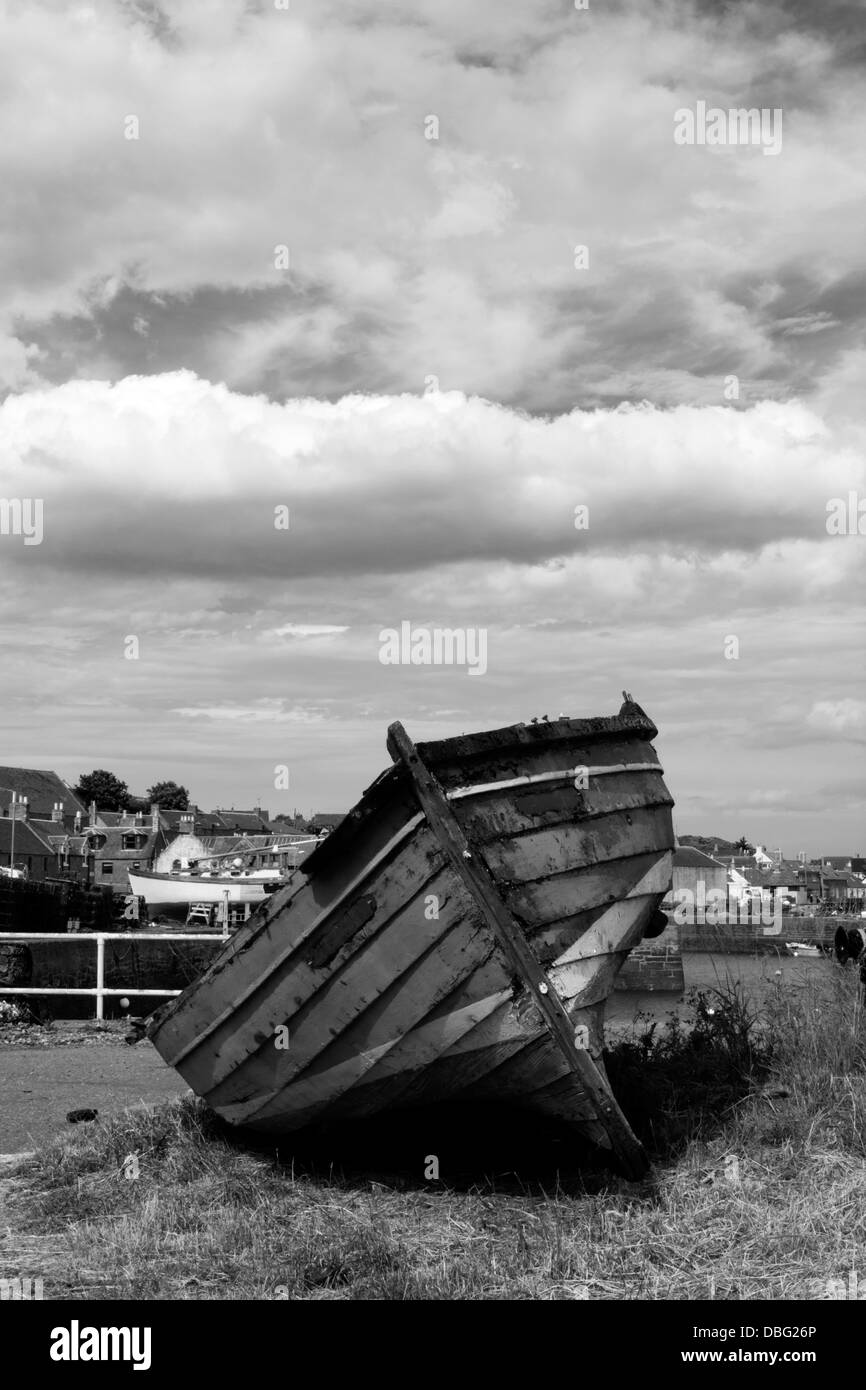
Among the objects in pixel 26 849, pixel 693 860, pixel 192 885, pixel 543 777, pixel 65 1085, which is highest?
pixel 26 849

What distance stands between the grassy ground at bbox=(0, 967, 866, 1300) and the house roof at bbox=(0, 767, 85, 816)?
78.8 metres

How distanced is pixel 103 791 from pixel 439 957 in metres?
114

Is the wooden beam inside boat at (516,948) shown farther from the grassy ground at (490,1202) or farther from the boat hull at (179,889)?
the boat hull at (179,889)

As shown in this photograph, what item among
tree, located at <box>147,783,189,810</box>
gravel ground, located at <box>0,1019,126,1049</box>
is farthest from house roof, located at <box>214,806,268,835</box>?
gravel ground, located at <box>0,1019,126,1049</box>

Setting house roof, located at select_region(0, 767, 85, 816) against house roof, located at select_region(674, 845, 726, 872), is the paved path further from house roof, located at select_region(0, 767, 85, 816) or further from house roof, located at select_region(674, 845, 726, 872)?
house roof, located at select_region(0, 767, 85, 816)

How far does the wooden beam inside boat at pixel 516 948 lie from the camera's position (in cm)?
554

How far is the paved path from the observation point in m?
7.68

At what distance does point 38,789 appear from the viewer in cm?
8800

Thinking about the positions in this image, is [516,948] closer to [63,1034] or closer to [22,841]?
[63,1034]

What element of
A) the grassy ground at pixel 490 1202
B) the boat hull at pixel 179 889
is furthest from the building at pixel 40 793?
the grassy ground at pixel 490 1202

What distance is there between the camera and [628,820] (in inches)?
257

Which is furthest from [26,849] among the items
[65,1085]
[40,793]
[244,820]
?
[65,1085]
